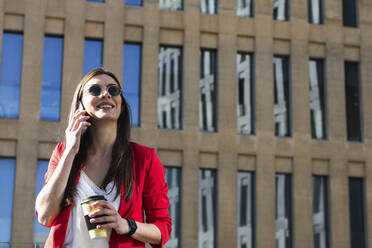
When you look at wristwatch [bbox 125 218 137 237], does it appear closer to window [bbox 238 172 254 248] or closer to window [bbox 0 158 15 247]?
window [bbox 0 158 15 247]

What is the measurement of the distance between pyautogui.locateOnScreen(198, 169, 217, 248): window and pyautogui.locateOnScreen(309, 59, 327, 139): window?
407 centimetres

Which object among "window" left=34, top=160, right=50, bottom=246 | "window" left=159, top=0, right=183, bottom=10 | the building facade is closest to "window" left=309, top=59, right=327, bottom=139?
the building facade

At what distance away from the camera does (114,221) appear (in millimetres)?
2699

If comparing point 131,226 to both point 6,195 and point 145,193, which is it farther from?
point 6,195

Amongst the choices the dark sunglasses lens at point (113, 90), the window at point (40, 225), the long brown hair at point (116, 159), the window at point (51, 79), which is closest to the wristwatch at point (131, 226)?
the long brown hair at point (116, 159)

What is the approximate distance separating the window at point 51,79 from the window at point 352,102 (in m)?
10.0

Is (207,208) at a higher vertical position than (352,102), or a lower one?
lower

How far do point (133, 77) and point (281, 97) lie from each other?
5.20m

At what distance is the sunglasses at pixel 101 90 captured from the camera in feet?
9.72

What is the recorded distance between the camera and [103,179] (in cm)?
289

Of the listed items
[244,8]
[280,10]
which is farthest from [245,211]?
[280,10]

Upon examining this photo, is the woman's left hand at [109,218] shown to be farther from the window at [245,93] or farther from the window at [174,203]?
the window at [245,93]

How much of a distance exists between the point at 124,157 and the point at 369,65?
2204 centimetres

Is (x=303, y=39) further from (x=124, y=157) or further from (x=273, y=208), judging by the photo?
(x=124, y=157)
